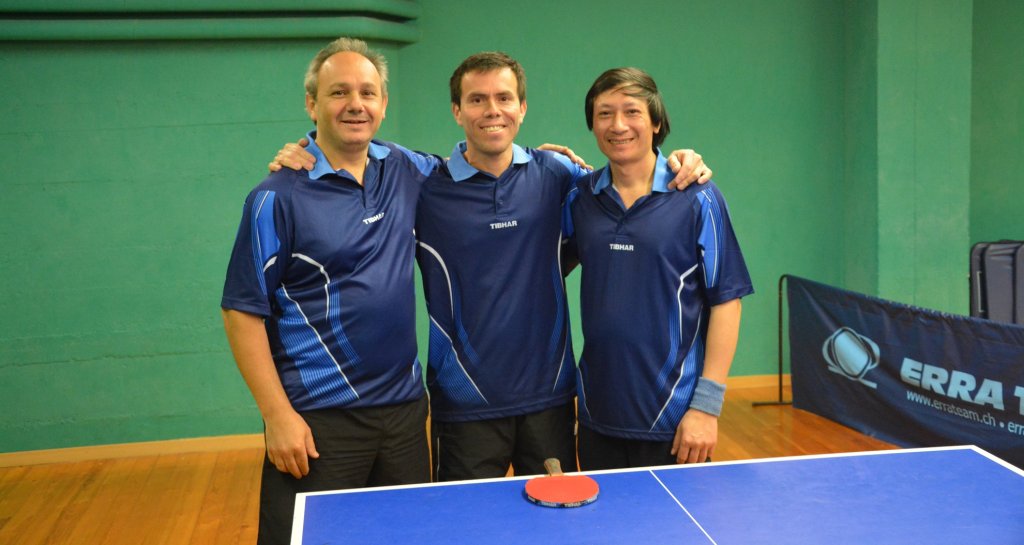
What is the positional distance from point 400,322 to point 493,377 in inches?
16.0

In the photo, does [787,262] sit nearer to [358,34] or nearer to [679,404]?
[358,34]

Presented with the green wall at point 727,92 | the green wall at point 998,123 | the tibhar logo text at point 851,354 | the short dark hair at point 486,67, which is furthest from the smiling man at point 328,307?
the green wall at point 998,123

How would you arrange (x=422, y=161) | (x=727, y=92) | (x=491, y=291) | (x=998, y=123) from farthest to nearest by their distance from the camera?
(x=998, y=123) < (x=727, y=92) < (x=422, y=161) < (x=491, y=291)

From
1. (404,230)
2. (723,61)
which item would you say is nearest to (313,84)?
(404,230)

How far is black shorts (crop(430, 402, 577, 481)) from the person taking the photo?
10.5 ft

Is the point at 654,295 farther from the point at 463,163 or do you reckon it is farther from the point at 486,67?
the point at 486,67

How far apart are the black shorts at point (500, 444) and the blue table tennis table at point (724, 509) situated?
0.73 metres

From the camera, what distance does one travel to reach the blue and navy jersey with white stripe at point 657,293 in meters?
2.97

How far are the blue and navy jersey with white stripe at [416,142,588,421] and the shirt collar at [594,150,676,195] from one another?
24 cm

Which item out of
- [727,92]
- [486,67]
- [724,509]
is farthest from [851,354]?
[724,509]

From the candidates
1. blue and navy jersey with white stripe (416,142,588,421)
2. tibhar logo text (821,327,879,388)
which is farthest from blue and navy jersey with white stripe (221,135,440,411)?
tibhar logo text (821,327,879,388)

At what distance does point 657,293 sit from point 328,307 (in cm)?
109

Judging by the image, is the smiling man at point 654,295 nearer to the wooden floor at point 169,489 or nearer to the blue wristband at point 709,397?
the blue wristband at point 709,397

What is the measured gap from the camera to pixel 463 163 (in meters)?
3.22
